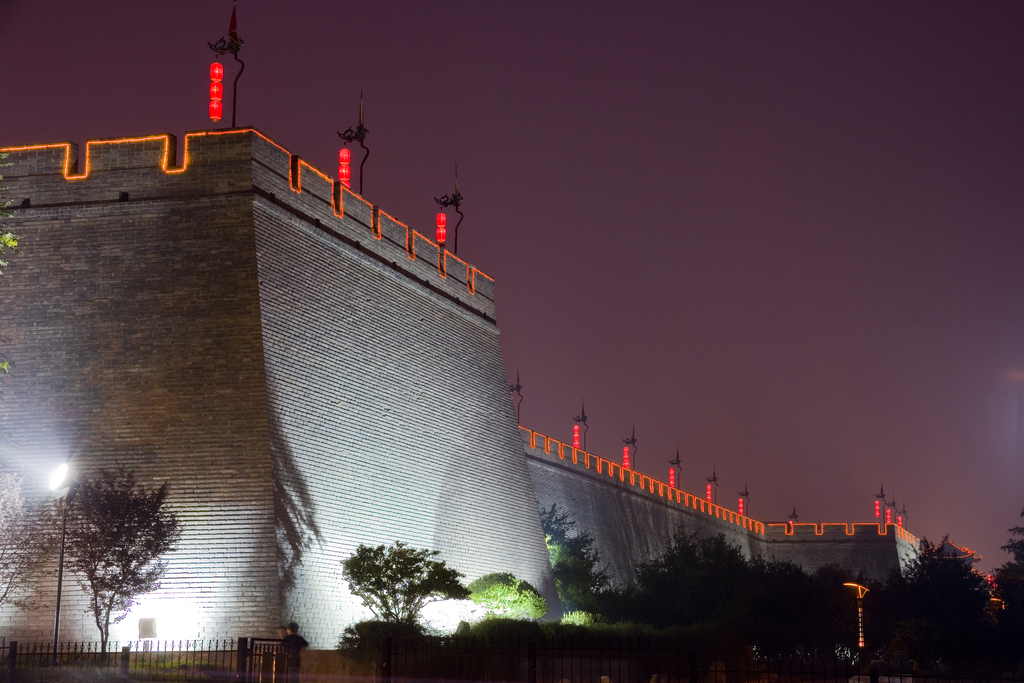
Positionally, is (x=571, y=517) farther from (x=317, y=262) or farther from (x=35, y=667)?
(x=35, y=667)

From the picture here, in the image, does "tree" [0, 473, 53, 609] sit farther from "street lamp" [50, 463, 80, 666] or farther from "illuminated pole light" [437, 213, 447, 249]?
"illuminated pole light" [437, 213, 447, 249]

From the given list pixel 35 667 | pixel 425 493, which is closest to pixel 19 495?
pixel 35 667

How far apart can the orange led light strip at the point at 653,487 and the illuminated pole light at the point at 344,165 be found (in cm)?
1261

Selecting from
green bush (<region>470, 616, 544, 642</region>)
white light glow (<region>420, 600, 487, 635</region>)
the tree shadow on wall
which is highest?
the tree shadow on wall

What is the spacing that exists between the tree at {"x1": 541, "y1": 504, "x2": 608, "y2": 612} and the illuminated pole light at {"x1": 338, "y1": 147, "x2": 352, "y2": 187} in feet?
38.0

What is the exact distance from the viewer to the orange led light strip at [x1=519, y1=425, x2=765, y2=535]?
122 ft

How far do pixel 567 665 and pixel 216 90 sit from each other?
39.2 ft

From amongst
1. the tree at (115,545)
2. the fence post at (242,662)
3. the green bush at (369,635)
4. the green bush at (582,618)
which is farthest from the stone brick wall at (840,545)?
the fence post at (242,662)

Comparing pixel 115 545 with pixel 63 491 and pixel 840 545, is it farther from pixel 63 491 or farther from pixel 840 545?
pixel 840 545

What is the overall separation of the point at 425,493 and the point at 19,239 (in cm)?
888

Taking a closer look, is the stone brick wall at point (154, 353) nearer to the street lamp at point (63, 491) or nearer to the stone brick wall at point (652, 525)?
the street lamp at point (63, 491)

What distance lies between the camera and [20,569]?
17594mm

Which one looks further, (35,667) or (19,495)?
(19,495)

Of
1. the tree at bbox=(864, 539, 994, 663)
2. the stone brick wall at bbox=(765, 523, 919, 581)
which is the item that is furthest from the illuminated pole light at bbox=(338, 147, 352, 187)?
the stone brick wall at bbox=(765, 523, 919, 581)
